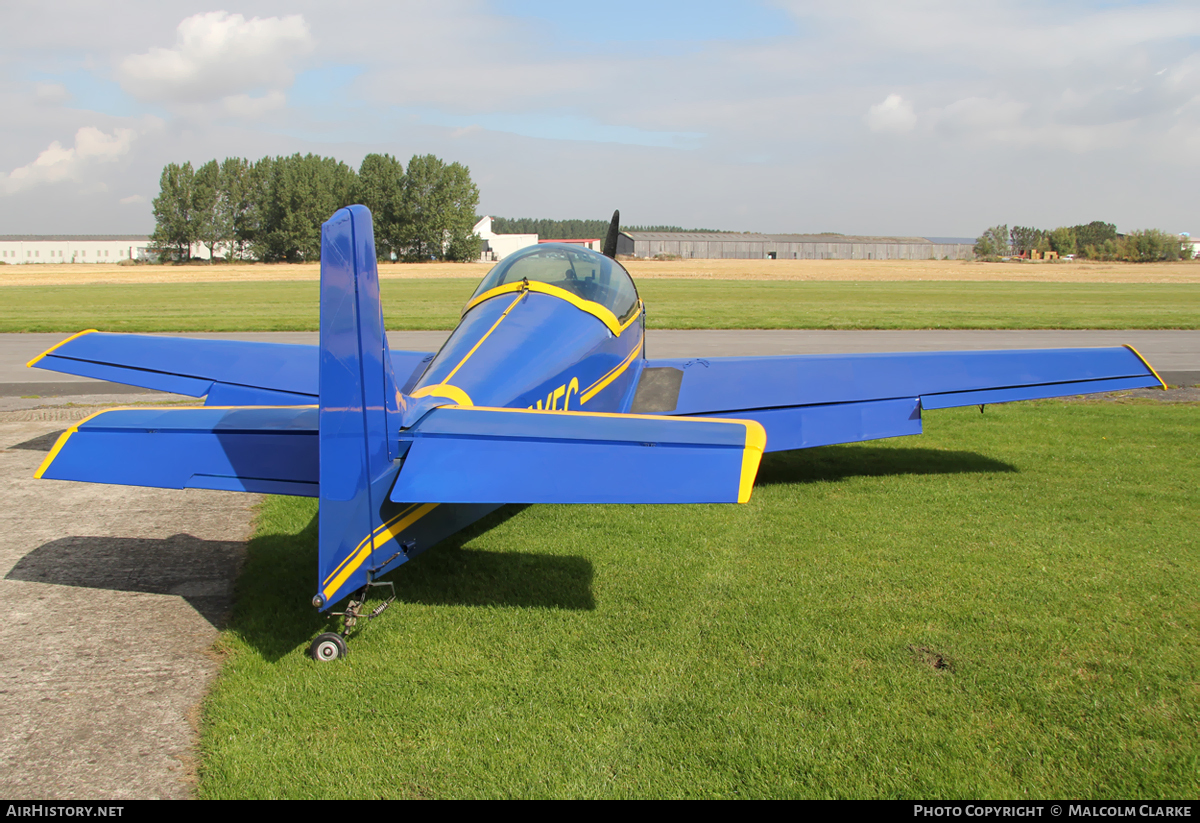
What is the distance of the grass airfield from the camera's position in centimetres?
343

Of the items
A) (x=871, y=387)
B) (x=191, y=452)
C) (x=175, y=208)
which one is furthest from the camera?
(x=175, y=208)

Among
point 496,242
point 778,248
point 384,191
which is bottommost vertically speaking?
point 496,242

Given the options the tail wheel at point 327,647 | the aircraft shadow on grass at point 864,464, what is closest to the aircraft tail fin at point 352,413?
the tail wheel at point 327,647

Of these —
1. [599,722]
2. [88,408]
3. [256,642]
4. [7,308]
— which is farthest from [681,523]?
[7,308]

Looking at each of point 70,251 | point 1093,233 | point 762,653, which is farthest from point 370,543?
point 1093,233

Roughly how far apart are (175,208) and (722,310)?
303ft

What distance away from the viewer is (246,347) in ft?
28.7

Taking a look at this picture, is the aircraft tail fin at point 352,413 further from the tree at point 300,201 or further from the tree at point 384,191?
the tree at point 384,191

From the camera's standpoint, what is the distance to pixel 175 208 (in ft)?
320

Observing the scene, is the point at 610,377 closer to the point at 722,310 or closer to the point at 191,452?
the point at 191,452

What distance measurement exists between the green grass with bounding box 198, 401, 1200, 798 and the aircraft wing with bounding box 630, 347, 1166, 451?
831 millimetres

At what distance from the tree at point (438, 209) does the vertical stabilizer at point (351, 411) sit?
92.4m

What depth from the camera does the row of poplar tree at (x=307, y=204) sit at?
91.2 meters
